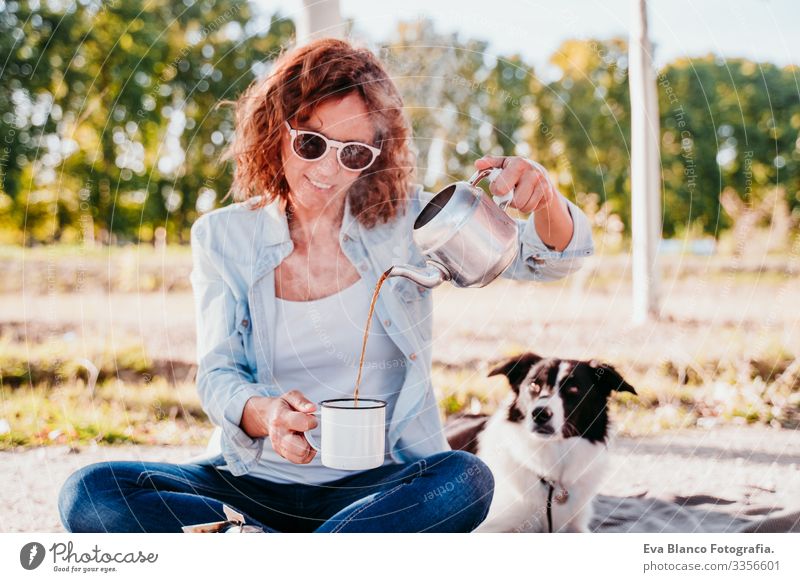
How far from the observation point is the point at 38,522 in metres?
1.50

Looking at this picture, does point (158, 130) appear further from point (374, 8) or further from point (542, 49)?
point (542, 49)

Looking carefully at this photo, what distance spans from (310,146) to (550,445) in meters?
0.71

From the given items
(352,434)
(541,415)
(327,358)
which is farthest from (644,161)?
(352,434)

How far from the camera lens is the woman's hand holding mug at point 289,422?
1122mm

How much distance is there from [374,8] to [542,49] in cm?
36

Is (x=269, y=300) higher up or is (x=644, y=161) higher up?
(x=644, y=161)

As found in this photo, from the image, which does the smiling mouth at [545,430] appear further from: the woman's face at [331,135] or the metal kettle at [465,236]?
the woman's face at [331,135]

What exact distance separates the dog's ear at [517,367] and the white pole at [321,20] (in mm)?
733

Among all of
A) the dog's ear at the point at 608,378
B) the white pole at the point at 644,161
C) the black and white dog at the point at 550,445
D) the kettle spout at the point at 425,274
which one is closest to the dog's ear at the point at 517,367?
the black and white dog at the point at 550,445

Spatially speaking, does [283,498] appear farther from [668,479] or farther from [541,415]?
[668,479]

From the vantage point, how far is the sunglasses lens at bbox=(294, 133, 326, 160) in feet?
4.23

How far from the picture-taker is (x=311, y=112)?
4.27 ft
